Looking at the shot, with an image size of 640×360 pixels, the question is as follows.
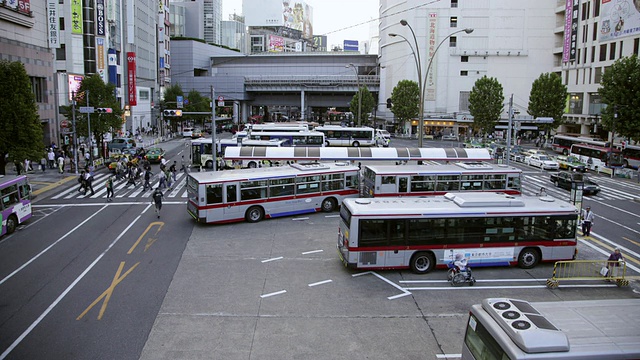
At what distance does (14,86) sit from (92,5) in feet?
116

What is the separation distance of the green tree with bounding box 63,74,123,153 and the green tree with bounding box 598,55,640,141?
164 ft

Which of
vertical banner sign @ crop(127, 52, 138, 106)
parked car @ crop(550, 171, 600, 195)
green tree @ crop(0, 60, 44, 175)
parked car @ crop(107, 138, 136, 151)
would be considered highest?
vertical banner sign @ crop(127, 52, 138, 106)

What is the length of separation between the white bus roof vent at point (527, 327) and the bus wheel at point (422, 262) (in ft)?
28.3

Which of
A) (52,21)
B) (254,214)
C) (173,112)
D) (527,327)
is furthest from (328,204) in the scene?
(52,21)

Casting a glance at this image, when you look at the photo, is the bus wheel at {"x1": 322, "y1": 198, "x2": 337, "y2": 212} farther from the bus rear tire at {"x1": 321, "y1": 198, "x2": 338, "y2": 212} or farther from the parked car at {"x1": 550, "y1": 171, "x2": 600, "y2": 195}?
the parked car at {"x1": 550, "y1": 171, "x2": 600, "y2": 195}

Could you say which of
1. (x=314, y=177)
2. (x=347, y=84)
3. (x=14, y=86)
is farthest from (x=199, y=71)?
(x=314, y=177)

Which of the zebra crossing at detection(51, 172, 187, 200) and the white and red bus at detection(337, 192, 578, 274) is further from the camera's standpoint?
the zebra crossing at detection(51, 172, 187, 200)

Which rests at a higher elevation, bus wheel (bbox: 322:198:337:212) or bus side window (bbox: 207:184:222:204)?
bus side window (bbox: 207:184:222:204)

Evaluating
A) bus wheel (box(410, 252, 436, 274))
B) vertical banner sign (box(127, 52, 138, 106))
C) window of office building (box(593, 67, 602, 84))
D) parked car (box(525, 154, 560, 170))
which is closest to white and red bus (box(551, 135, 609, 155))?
parked car (box(525, 154, 560, 170))

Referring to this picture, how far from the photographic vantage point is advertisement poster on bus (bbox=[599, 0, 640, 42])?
58.0m

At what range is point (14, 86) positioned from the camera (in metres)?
33.8

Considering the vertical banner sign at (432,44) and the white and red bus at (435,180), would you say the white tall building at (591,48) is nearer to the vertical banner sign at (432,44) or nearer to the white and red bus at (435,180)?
the vertical banner sign at (432,44)

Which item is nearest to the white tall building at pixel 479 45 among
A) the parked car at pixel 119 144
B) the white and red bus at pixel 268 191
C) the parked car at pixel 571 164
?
the parked car at pixel 571 164

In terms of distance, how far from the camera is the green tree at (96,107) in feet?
161
